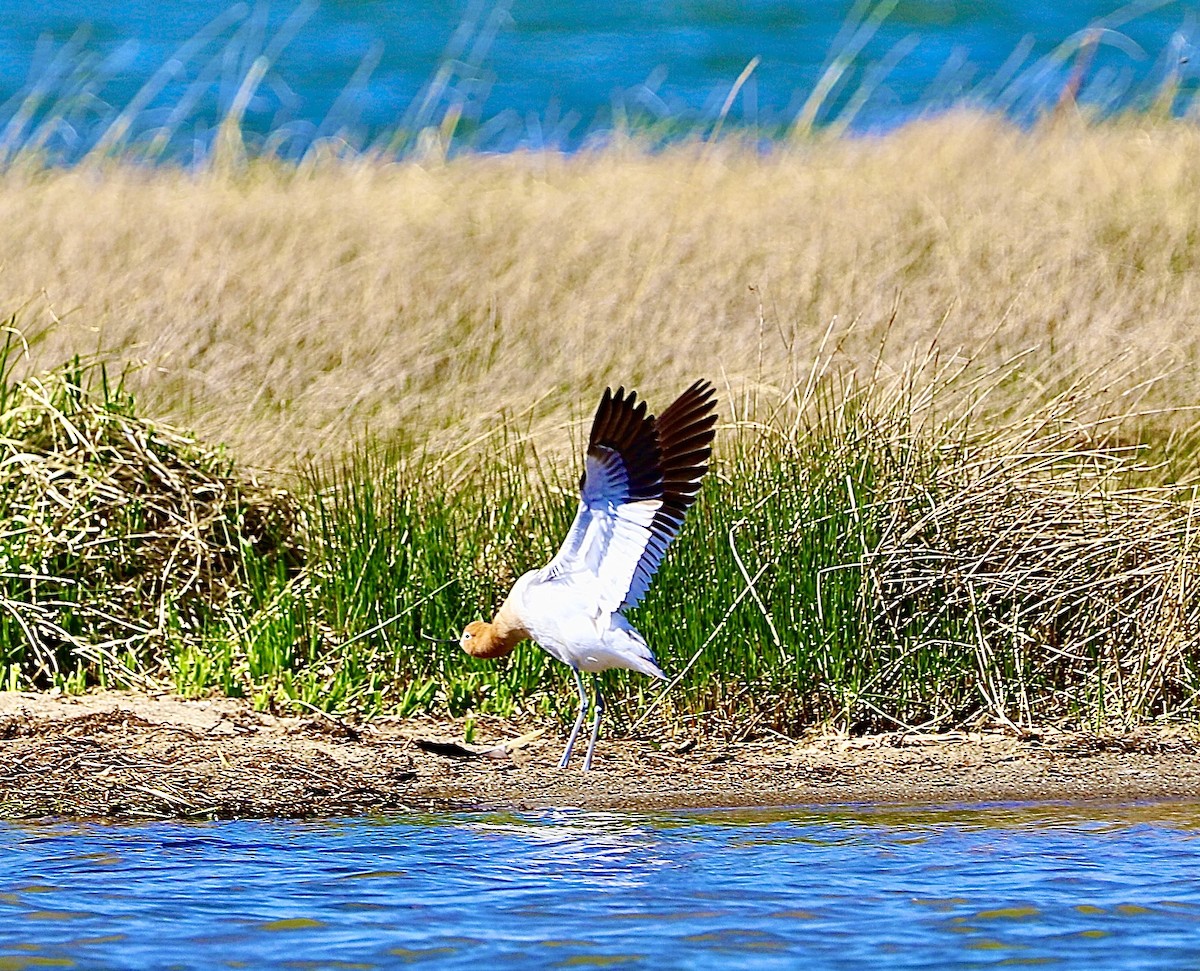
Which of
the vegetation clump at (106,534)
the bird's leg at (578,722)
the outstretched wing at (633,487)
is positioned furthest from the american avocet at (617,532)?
the vegetation clump at (106,534)

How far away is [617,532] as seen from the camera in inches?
215

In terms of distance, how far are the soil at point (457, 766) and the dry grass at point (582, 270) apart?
218cm

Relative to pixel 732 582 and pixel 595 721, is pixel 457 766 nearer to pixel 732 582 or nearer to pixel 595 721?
pixel 595 721

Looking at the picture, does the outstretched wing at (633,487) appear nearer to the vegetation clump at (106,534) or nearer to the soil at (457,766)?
the soil at (457,766)

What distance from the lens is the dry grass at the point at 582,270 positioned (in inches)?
404

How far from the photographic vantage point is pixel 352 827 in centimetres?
561

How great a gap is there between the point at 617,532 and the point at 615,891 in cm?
100

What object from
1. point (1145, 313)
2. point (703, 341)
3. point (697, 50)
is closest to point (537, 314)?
point (703, 341)

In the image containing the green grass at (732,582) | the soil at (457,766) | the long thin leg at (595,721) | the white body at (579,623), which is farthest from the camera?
the green grass at (732,582)

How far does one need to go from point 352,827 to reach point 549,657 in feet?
4.55

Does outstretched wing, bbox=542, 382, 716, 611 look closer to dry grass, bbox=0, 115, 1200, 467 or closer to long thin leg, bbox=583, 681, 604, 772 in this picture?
long thin leg, bbox=583, 681, 604, 772

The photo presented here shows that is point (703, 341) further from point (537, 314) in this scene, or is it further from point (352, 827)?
point (352, 827)

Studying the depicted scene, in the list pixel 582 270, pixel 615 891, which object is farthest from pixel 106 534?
pixel 582 270

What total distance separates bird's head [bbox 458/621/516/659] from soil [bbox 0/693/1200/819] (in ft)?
1.35
